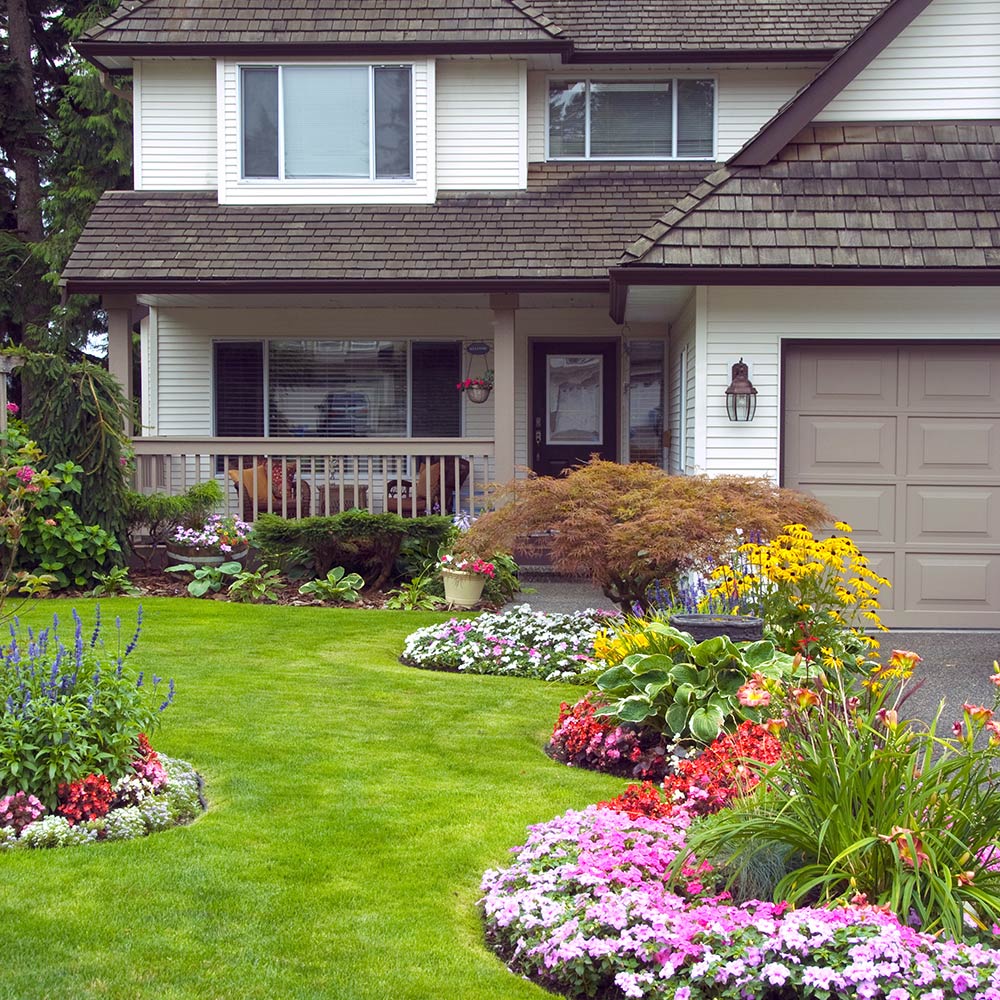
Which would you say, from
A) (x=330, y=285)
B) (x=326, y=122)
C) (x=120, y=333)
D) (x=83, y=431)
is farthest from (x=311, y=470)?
(x=326, y=122)

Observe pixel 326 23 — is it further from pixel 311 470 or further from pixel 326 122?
pixel 311 470

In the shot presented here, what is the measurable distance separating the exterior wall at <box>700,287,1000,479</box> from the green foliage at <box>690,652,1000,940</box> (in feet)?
21.6

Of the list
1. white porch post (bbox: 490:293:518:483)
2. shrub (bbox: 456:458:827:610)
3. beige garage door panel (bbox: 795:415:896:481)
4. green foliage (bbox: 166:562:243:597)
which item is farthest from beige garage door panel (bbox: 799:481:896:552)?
green foliage (bbox: 166:562:243:597)

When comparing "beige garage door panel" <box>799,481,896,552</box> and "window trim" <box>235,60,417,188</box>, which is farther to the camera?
"window trim" <box>235,60,417,188</box>

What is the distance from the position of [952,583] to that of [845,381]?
2.01m

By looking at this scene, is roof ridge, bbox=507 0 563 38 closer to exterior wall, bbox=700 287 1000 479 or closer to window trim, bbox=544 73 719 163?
window trim, bbox=544 73 719 163

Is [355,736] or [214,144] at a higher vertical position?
[214,144]

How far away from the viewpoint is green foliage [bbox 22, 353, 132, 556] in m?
11.3

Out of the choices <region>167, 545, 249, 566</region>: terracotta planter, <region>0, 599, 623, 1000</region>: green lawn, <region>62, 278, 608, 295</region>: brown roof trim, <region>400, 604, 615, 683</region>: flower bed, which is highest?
<region>62, 278, 608, 295</region>: brown roof trim

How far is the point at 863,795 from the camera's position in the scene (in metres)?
3.79

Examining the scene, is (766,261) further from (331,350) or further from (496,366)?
(331,350)

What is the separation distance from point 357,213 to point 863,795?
11464 mm

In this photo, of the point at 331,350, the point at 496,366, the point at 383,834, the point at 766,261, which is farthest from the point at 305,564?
the point at 383,834

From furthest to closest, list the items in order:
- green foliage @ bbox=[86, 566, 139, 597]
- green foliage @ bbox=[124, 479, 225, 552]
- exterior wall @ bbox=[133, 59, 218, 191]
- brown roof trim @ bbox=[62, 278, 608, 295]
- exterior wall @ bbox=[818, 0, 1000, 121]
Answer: exterior wall @ bbox=[133, 59, 218, 191], brown roof trim @ bbox=[62, 278, 608, 295], green foliage @ bbox=[124, 479, 225, 552], green foliage @ bbox=[86, 566, 139, 597], exterior wall @ bbox=[818, 0, 1000, 121]
